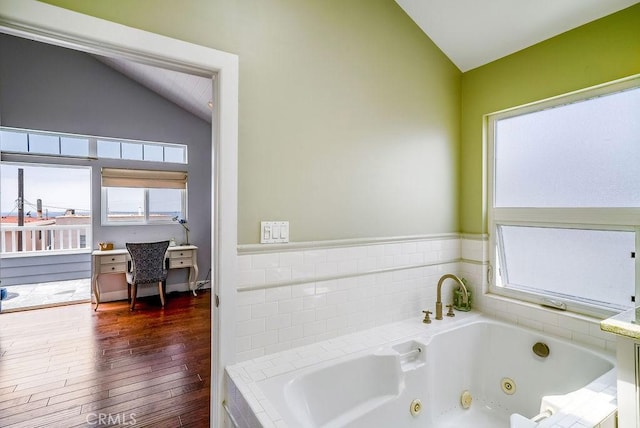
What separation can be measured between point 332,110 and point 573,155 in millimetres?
1595

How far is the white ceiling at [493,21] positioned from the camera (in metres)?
1.75

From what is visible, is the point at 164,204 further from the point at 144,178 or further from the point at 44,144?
the point at 44,144

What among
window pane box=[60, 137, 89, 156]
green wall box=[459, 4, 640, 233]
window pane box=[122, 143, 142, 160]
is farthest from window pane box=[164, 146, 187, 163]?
green wall box=[459, 4, 640, 233]

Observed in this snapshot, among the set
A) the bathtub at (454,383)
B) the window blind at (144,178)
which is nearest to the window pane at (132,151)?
the window blind at (144,178)

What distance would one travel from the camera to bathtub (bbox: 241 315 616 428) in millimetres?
1322

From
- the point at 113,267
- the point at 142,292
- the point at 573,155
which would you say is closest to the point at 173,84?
the point at 113,267

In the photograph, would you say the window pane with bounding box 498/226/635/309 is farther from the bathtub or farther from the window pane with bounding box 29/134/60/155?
the window pane with bounding box 29/134/60/155

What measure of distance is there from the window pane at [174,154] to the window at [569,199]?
4.57 m

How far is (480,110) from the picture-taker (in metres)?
2.37

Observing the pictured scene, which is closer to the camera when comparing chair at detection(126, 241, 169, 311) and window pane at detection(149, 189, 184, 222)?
chair at detection(126, 241, 169, 311)

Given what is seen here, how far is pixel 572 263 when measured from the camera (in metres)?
1.95

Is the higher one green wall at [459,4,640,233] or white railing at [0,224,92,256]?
green wall at [459,4,640,233]

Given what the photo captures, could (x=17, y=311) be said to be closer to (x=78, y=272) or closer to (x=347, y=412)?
(x=78, y=272)

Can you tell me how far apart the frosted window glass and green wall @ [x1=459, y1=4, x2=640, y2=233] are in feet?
0.45
